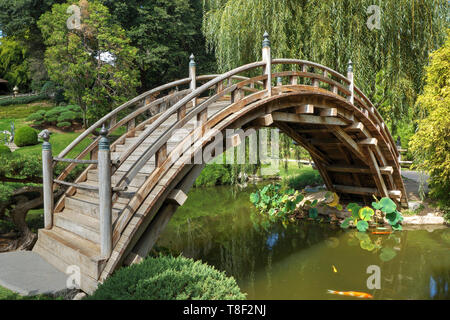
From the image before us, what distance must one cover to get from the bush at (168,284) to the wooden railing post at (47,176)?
221cm

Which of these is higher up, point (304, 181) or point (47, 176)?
point (47, 176)

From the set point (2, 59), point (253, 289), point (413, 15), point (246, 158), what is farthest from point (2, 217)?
point (2, 59)

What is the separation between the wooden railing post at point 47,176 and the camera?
5.16 meters

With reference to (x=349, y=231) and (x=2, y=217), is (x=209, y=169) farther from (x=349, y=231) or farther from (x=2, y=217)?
(x=2, y=217)

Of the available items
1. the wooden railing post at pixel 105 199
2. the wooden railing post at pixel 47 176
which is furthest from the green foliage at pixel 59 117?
the wooden railing post at pixel 105 199

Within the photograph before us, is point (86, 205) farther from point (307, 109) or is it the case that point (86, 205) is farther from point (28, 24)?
point (28, 24)

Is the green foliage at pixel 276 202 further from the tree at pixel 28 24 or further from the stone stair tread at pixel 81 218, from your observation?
the tree at pixel 28 24

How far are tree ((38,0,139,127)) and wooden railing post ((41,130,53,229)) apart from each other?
10.0m

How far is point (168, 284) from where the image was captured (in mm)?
3322

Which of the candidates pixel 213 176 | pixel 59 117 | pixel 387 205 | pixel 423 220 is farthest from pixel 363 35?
pixel 59 117

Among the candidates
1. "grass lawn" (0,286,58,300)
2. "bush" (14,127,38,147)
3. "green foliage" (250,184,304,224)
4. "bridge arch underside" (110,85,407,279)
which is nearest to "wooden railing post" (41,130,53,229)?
"grass lawn" (0,286,58,300)

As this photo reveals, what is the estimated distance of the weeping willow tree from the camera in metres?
8.38

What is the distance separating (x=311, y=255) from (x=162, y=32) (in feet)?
57.8

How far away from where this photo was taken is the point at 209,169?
1648 cm
